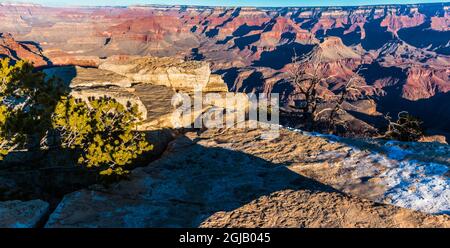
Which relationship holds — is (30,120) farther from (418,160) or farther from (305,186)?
(418,160)

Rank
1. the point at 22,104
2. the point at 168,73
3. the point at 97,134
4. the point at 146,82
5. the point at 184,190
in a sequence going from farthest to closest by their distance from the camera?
1. the point at 168,73
2. the point at 146,82
3. the point at 184,190
4. the point at 22,104
5. the point at 97,134

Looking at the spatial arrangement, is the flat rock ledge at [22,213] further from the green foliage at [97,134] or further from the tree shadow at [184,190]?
the green foliage at [97,134]

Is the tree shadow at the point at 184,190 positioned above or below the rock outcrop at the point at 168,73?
below

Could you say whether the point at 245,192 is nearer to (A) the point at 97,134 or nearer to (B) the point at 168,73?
(A) the point at 97,134

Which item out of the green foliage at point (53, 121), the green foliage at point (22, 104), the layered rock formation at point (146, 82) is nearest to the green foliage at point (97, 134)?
the green foliage at point (53, 121)

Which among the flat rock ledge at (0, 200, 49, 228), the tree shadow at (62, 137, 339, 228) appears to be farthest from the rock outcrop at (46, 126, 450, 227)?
the flat rock ledge at (0, 200, 49, 228)

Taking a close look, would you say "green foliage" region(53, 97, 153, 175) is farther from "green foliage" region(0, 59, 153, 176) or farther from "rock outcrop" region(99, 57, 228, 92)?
"rock outcrop" region(99, 57, 228, 92)

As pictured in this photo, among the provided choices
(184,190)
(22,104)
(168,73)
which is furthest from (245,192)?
(168,73)

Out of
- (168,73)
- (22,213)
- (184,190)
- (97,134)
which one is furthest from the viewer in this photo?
(168,73)
